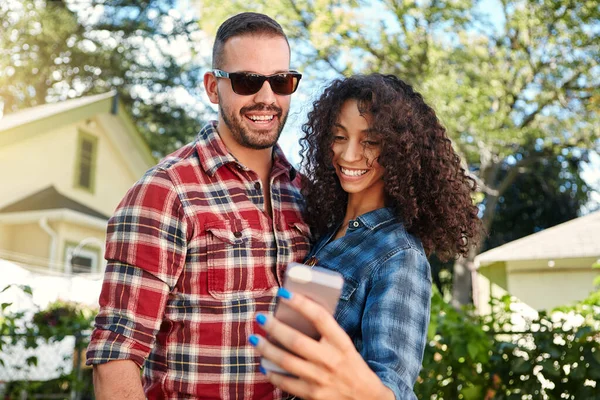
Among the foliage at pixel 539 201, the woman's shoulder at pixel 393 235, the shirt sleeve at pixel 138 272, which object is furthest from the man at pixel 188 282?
the foliage at pixel 539 201

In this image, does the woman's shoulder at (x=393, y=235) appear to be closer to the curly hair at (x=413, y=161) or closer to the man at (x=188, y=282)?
the curly hair at (x=413, y=161)

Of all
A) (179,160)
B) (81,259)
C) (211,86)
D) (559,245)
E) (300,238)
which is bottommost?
(300,238)

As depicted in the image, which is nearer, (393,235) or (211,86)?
(393,235)

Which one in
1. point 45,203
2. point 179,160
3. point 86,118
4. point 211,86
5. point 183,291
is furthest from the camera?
point 86,118

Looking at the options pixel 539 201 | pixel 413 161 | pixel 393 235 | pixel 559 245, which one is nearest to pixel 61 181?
pixel 559 245

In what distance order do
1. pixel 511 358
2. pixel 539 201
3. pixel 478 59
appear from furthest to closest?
pixel 539 201
pixel 478 59
pixel 511 358

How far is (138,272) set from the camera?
7.30 feet

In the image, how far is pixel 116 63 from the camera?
96.0 ft

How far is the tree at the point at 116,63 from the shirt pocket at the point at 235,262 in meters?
26.6

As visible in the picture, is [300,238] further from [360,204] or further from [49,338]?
[49,338]

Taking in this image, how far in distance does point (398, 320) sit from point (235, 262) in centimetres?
67

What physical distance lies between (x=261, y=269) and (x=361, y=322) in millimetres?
495

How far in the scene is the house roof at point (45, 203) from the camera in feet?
49.1

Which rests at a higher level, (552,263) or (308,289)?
(552,263)
